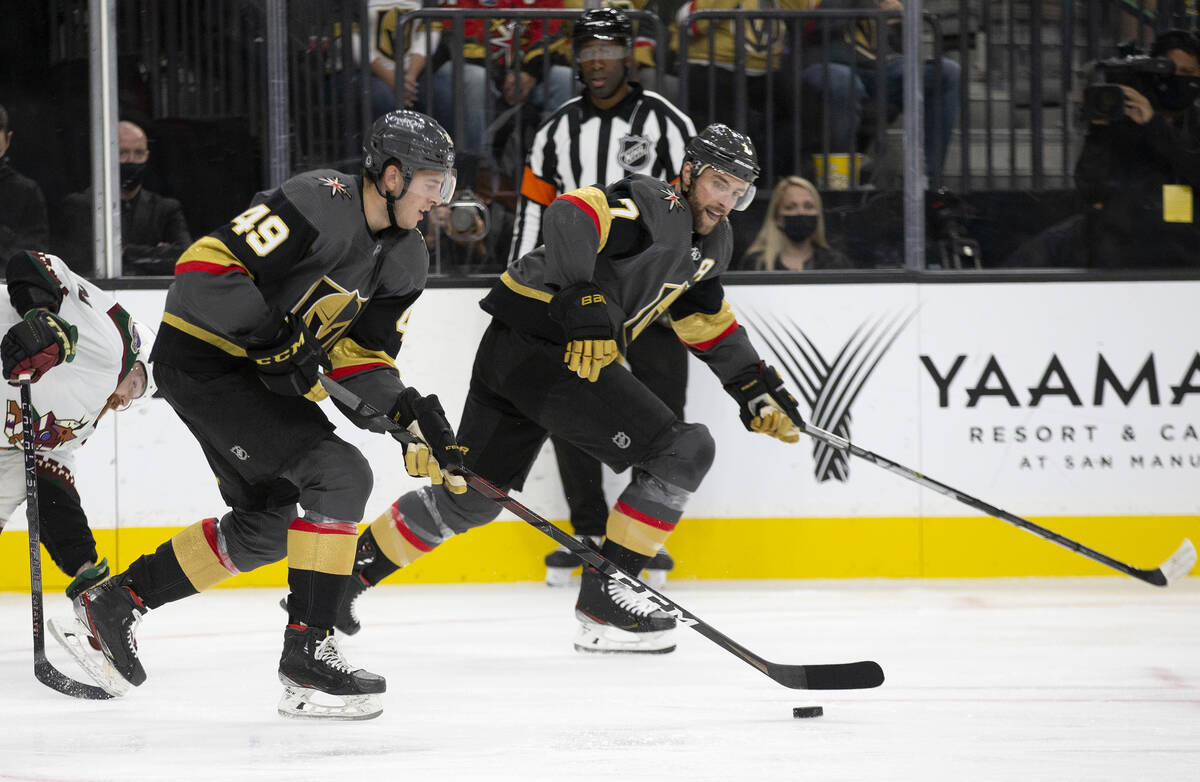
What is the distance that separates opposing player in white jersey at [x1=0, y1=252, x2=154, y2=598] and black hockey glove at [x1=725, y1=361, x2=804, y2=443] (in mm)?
1316

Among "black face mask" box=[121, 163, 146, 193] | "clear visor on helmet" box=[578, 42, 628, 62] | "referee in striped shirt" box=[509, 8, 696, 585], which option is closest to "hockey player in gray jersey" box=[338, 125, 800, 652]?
"referee in striped shirt" box=[509, 8, 696, 585]

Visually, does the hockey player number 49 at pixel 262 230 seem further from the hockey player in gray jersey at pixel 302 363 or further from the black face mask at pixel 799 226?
the black face mask at pixel 799 226

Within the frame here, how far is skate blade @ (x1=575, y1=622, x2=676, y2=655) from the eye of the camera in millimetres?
3296

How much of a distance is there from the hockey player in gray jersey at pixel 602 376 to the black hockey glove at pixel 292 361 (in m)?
0.53

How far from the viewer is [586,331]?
9.78 ft

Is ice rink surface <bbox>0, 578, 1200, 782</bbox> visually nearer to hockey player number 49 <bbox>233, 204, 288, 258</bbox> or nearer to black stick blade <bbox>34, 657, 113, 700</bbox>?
black stick blade <bbox>34, 657, 113, 700</bbox>

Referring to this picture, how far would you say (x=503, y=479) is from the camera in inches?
128

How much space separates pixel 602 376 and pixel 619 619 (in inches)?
21.4

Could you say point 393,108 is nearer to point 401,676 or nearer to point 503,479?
point 503,479

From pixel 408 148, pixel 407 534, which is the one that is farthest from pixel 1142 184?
pixel 408 148

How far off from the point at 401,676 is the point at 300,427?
2.22ft

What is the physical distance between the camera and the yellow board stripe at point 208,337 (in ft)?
8.84

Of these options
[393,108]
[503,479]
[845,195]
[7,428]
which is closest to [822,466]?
[845,195]

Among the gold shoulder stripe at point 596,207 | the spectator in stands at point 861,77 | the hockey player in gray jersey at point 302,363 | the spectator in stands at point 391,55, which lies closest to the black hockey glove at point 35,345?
the hockey player in gray jersey at point 302,363
